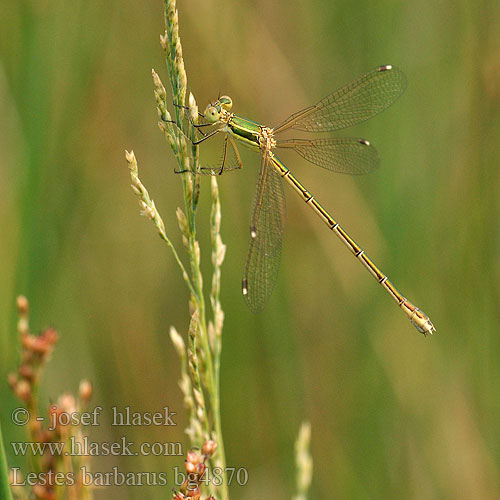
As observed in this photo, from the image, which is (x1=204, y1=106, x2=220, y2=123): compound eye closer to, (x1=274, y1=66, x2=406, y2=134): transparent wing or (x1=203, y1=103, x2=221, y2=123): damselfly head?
(x1=203, y1=103, x2=221, y2=123): damselfly head

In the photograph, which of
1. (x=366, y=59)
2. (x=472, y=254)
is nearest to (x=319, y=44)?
(x=366, y=59)

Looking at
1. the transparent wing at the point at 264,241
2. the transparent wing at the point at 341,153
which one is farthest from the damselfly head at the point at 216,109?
the transparent wing at the point at 341,153

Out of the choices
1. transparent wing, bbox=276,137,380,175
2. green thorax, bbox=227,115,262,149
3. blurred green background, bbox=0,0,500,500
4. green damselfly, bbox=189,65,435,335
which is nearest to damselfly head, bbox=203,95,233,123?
green damselfly, bbox=189,65,435,335

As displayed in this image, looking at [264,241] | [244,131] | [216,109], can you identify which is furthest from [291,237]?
[264,241]

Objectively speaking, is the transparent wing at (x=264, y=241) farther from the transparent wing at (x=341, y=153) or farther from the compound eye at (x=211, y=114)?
the transparent wing at (x=341, y=153)

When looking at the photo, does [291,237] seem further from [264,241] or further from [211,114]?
[264,241]

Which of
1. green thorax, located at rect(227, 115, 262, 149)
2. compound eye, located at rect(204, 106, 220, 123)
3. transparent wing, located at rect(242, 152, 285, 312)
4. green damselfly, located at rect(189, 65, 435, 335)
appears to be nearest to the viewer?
transparent wing, located at rect(242, 152, 285, 312)
